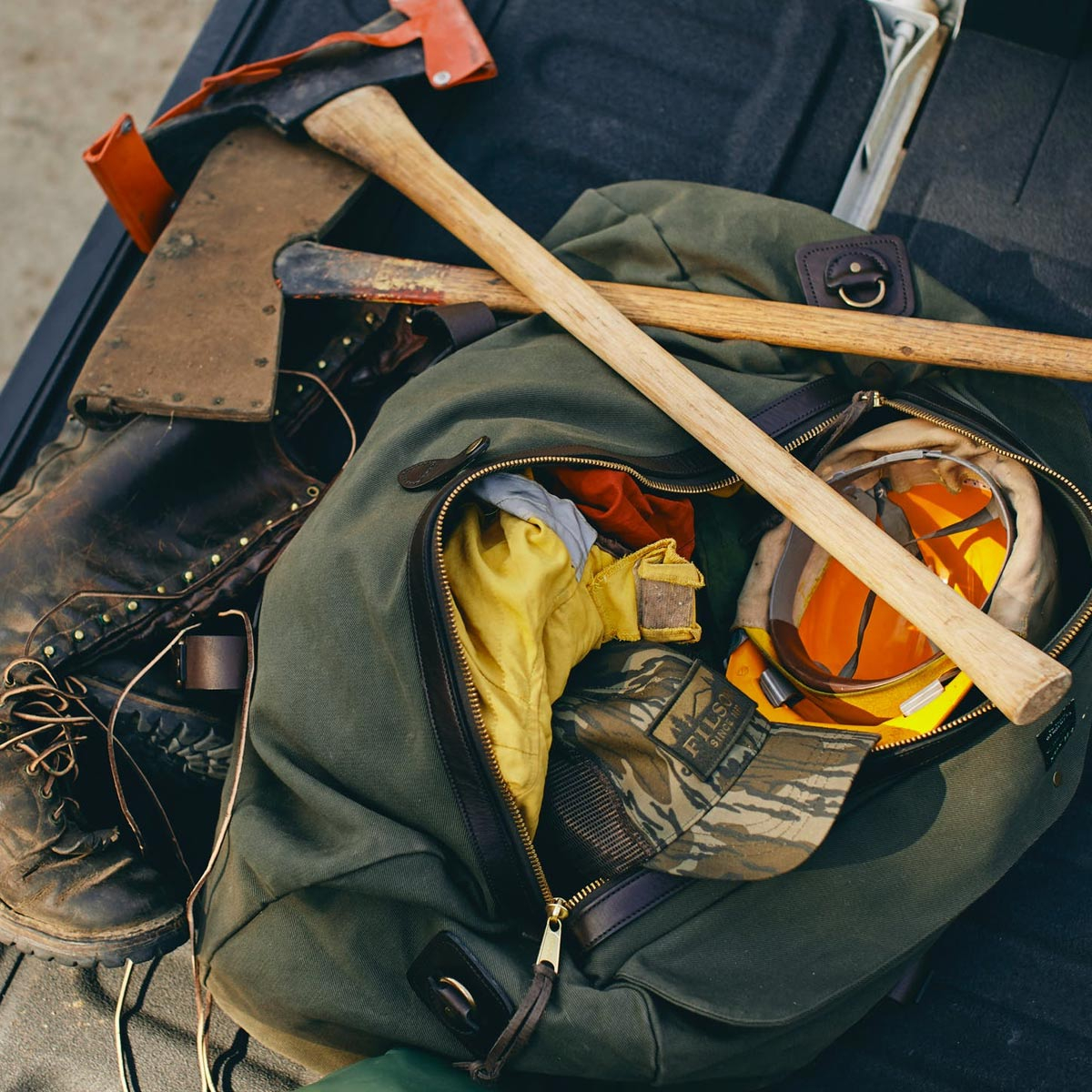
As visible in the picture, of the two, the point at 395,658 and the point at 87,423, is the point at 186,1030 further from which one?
the point at 87,423

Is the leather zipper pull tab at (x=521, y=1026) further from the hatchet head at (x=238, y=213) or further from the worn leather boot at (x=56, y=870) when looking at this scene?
the hatchet head at (x=238, y=213)

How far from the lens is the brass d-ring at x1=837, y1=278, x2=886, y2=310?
1.24 meters

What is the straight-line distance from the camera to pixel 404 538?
3.49 feet

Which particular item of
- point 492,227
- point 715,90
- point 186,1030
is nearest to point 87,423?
point 492,227

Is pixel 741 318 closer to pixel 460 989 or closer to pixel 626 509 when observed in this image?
pixel 626 509

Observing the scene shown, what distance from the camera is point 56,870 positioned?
3.81ft

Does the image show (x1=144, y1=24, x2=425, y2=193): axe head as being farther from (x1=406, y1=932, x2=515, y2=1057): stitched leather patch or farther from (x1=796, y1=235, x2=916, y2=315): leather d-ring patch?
(x1=406, y1=932, x2=515, y2=1057): stitched leather patch

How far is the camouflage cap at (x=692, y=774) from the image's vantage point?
101 centimetres

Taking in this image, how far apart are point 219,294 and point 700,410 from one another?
64 centimetres

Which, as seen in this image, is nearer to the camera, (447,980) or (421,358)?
(447,980)

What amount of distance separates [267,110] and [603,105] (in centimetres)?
50

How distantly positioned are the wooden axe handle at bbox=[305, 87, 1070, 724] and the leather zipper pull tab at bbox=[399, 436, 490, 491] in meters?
0.21

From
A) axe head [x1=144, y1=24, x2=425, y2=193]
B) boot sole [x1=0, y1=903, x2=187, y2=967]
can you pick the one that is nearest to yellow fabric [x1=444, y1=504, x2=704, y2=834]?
boot sole [x1=0, y1=903, x2=187, y2=967]

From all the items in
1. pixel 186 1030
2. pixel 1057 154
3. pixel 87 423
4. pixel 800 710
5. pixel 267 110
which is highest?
pixel 267 110
